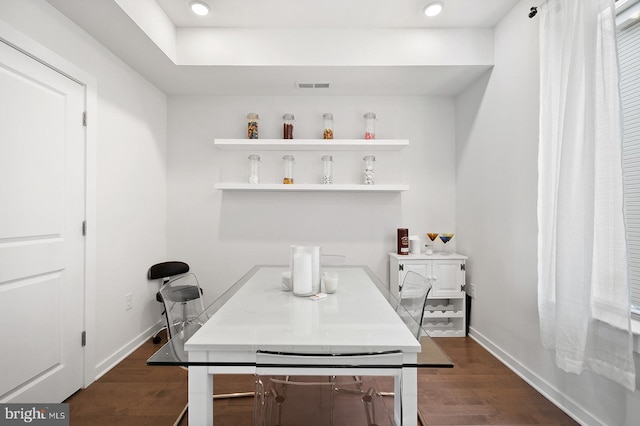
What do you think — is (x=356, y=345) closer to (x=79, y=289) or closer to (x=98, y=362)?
(x=79, y=289)

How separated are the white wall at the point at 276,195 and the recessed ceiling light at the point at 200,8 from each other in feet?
3.53

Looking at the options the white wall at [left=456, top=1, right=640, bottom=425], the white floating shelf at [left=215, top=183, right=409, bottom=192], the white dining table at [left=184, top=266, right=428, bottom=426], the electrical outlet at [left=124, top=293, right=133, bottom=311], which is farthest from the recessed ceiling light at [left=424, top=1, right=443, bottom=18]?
the electrical outlet at [left=124, top=293, right=133, bottom=311]

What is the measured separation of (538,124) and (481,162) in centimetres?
80

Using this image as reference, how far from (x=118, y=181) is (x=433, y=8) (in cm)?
296

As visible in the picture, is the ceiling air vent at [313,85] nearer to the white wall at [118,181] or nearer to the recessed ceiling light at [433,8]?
the recessed ceiling light at [433,8]

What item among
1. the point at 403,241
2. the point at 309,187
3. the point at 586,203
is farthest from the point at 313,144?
the point at 586,203

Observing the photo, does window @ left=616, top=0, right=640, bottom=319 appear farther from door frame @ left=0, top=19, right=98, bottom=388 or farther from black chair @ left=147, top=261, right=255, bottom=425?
door frame @ left=0, top=19, right=98, bottom=388

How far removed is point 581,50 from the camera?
175 cm

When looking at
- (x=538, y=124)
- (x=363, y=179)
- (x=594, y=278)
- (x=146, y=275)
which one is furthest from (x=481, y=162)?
(x=146, y=275)

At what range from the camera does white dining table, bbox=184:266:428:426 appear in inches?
43.1

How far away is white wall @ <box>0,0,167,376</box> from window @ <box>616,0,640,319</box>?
337 centimetres

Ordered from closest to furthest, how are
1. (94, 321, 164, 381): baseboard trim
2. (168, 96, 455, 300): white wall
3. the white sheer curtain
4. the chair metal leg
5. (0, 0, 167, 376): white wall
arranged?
the white sheer curtain < the chair metal leg < (0, 0, 167, 376): white wall < (94, 321, 164, 381): baseboard trim < (168, 96, 455, 300): white wall

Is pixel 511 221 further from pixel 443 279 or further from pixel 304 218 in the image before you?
pixel 304 218

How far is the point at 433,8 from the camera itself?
2539 mm
